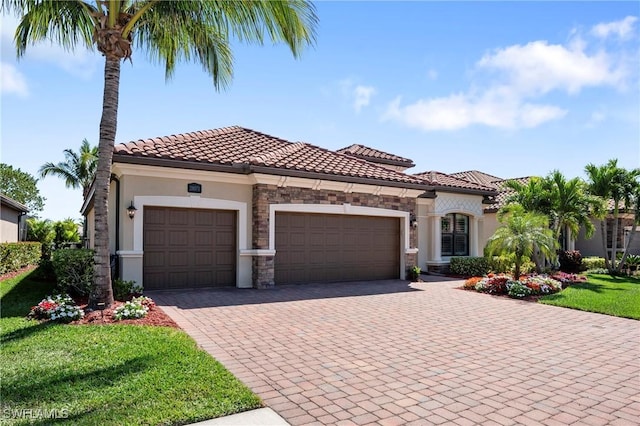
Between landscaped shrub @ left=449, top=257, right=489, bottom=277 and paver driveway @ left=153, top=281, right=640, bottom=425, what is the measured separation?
6.49m

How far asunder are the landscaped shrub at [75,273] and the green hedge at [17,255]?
7.95m

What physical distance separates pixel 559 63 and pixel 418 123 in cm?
616

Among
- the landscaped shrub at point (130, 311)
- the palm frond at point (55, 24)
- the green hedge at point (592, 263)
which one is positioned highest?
the palm frond at point (55, 24)

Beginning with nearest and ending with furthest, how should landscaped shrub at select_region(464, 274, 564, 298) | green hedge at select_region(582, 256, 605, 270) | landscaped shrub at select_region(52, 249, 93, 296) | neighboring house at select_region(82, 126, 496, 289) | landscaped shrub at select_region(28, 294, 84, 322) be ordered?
landscaped shrub at select_region(28, 294, 84, 322) < landscaped shrub at select_region(52, 249, 93, 296) < neighboring house at select_region(82, 126, 496, 289) < landscaped shrub at select_region(464, 274, 564, 298) < green hedge at select_region(582, 256, 605, 270)

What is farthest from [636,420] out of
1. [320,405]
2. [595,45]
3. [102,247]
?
[595,45]

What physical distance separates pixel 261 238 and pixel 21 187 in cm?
4764

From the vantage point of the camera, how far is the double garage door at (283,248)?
1113cm

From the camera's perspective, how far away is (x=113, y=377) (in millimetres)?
4723

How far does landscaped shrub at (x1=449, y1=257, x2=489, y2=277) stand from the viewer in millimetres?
17359

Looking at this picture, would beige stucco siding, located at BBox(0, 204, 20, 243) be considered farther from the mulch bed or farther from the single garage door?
the mulch bed

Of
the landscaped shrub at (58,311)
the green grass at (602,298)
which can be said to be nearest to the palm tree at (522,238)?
the green grass at (602,298)

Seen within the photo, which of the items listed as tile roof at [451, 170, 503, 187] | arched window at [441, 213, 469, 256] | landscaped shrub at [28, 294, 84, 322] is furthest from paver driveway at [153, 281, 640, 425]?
tile roof at [451, 170, 503, 187]

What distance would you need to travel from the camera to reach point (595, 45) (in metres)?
10.1

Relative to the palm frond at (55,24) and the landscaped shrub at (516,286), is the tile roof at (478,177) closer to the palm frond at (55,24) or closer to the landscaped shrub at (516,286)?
the landscaped shrub at (516,286)
